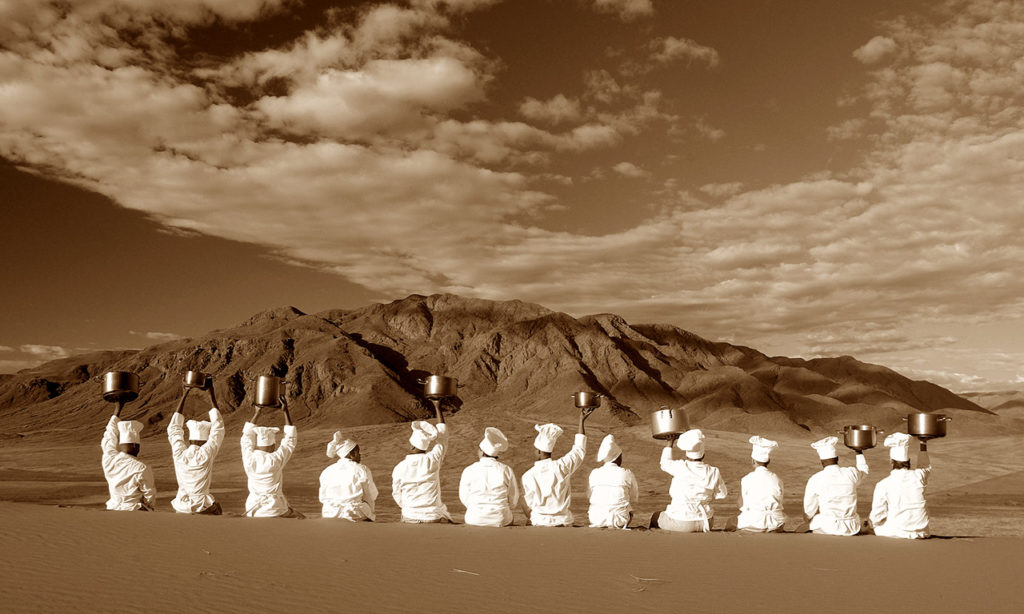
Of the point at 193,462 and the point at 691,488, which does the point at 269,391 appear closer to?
the point at 193,462

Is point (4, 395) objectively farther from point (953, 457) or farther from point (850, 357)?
point (850, 357)

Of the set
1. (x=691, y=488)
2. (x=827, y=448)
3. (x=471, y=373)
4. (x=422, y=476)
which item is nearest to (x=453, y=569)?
(x=422, y=476)

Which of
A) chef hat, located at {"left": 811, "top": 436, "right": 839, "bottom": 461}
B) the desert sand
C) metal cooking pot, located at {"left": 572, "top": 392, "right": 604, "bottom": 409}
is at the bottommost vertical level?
the desert sand

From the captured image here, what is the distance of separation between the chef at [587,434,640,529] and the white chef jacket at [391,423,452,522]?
231 cm

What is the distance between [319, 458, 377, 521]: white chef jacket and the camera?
11961 millimetres

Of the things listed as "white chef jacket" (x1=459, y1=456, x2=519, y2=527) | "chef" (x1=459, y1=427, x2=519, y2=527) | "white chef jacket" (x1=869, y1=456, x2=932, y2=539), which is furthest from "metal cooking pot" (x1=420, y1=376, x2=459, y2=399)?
"white chef jacket" (x1=869, y1=456, x2=932, y2=539)

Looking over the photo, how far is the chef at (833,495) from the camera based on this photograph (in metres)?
11.8

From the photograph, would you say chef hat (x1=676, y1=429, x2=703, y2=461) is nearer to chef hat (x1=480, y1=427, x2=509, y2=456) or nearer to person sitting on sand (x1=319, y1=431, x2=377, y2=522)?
chef hat (x1=480, y1=427, x2=509, y2=456)

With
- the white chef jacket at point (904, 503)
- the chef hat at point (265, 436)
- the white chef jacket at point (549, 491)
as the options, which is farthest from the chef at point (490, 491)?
the white chef jacket at point (904, 503)

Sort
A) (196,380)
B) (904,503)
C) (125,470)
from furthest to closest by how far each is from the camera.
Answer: (125,470)
(196,380)
(904,503)

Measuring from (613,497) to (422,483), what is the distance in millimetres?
2824

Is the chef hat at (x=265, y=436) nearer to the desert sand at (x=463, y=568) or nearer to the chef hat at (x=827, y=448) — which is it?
the desert sand at (x=463, y=568)

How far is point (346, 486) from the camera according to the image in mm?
11969

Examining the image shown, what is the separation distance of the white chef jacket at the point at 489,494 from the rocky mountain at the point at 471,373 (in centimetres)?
5852
